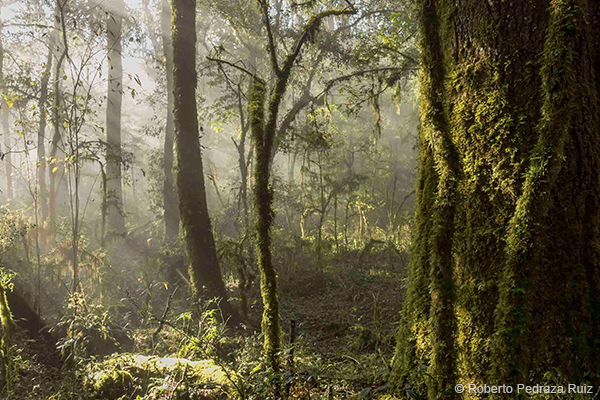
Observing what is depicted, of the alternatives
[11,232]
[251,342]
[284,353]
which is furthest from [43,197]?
[284,353]

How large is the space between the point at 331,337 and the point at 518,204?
502 centimetres

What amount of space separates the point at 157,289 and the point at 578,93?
984cm

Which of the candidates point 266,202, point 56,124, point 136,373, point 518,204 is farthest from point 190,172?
point 518,204

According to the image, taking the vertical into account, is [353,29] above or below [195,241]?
above

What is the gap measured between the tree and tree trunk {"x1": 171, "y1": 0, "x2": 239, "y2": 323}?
5.24 meters

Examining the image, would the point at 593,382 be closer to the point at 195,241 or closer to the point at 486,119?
the point at 486,119

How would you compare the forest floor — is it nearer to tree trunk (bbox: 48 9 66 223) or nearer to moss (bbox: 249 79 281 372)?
moss (bbox: 249 79 281 372)

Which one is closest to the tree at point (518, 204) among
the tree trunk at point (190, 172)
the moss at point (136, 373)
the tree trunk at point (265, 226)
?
the tree trunk at point (265, 226)

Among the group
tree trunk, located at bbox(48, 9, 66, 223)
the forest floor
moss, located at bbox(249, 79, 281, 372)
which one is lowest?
the forest floor

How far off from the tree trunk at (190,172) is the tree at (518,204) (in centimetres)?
524

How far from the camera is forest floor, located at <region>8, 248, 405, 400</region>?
3.49m

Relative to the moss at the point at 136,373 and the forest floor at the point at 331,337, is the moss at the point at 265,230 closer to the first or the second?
the forest floor at the point at 331,337

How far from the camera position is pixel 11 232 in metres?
9.51

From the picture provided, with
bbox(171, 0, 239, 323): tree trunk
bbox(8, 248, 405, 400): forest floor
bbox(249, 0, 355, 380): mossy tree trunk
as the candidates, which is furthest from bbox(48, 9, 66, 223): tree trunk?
bbox(249, 0, 355, 380): mossy tree trunk
